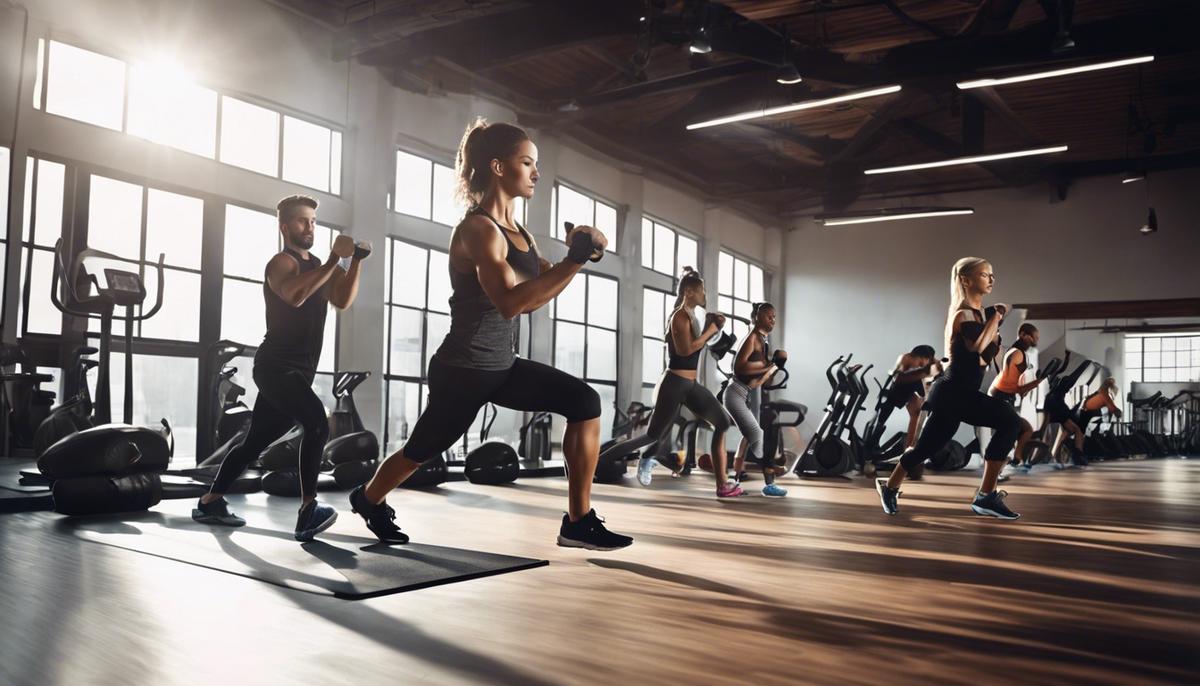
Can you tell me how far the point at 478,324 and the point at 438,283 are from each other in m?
7.28

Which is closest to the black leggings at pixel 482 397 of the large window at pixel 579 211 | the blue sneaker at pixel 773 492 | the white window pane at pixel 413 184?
the blue sneaker at pixel 773 492

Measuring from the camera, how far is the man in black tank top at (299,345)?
3.39 m

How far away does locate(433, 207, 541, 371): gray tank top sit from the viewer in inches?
116

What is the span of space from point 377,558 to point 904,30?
8.12 metres

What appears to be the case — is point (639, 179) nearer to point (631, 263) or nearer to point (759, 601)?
point (631, 263)

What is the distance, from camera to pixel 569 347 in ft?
39.4

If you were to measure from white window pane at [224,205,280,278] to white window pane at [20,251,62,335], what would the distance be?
1496mm

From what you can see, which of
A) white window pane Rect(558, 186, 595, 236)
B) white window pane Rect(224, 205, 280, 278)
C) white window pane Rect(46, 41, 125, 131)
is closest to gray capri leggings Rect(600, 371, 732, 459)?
white window pane Rect(224, 205, 280, 278)

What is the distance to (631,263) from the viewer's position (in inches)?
511

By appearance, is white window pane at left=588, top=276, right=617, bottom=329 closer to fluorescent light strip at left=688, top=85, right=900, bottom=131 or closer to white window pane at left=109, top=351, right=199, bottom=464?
fluorescent light strip at left=688, top=85, right=900, bottom=131

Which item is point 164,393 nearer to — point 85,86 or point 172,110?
point 172,110

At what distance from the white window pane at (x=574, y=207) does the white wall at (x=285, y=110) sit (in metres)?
0.20

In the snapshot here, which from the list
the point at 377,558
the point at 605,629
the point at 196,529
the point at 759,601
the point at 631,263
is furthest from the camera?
the point at 631,263

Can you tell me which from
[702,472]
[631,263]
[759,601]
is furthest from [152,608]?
[631,263]
